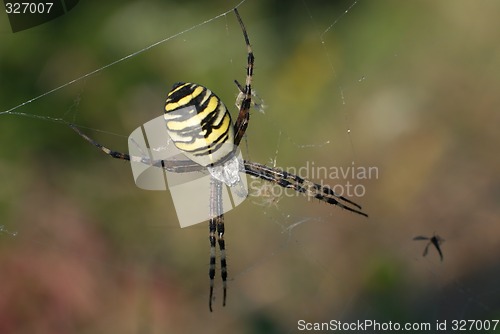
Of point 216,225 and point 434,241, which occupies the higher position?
point 216,225

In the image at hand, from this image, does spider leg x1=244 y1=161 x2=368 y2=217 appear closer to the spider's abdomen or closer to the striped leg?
the striped leg

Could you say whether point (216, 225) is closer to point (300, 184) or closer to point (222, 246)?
point (222, 246)

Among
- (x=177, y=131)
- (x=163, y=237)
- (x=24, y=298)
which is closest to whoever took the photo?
(x=177, y=131)

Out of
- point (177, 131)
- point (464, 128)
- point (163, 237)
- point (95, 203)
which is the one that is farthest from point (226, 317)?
point (464, 128)

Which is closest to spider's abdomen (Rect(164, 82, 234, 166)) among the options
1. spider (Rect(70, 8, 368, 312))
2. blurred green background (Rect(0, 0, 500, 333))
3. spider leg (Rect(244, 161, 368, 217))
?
spider (Rect(70, 8, 368, 312))

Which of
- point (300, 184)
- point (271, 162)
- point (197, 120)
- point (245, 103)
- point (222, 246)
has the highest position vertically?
point (245, 103)

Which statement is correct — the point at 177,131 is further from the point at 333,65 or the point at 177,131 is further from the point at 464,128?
the point at 464,128

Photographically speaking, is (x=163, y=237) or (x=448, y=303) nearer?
(x=448, y=303)

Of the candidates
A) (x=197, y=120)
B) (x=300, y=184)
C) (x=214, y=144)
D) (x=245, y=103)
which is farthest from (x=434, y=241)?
(x=197, y=120)
